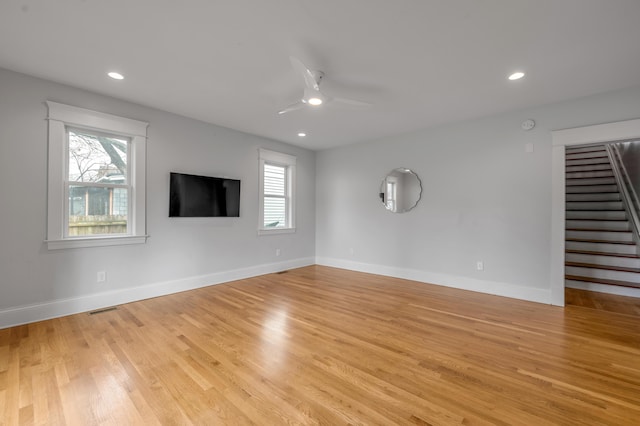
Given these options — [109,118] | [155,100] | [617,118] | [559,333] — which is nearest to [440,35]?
[617,118]

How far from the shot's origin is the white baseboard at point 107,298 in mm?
2914

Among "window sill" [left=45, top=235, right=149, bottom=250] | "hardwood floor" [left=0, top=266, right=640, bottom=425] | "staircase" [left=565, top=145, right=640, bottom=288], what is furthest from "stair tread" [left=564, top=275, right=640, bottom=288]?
"window sill" [left=45, top=235, right=149, bottom=250]

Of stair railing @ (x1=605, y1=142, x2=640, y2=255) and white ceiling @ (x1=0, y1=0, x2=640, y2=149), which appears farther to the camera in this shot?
stair railing @ (x1=605, y1=142, x2=640, y2=255)

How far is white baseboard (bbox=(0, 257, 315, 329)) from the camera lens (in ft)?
9.56

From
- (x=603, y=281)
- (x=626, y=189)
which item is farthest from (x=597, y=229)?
(x=603, y=281)

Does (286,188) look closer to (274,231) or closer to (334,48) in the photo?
(274,231)

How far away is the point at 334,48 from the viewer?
2.45 metres

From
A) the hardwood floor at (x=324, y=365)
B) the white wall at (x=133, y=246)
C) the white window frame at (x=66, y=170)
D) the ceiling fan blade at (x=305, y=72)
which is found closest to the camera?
the hardwood floor at (x=324, y=365)

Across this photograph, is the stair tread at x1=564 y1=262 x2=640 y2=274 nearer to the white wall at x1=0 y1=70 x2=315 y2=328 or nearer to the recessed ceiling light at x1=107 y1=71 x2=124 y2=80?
the white wall at x1=0 y1=70 x2=315 y2=328

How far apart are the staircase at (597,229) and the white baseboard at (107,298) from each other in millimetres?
5509

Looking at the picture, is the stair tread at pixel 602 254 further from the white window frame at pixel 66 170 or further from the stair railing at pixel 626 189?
the white window frame at pixel 66 170

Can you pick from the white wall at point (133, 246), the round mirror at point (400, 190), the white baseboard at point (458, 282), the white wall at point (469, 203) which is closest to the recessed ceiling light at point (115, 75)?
Result: the white wall at point (133, 246)

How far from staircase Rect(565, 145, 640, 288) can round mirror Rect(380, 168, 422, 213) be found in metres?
2.68

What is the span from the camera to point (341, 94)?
3.39 metres
